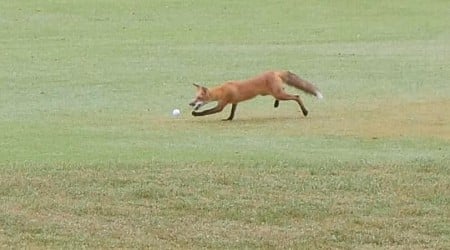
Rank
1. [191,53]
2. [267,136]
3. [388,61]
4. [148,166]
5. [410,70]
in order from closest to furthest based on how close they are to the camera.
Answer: [148,166], [267,136], [410,70], [388,61], [191,53]

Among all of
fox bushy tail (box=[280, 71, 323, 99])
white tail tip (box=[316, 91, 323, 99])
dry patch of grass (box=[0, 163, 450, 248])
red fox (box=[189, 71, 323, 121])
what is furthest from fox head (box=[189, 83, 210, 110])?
dry patch of grass (box=[0, 163, 450, 248])

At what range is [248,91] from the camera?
520 inches

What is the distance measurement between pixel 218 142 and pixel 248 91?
2.51m

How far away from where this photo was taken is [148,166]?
916 centimetres

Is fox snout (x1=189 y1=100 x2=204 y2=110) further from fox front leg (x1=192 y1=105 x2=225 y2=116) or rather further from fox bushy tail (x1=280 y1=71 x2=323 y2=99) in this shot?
fox bushy tail (x1=280 y1=71 x2=323 y2=99)

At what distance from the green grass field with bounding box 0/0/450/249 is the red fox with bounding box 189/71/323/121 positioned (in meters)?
0.19

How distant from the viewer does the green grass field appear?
7336 mm

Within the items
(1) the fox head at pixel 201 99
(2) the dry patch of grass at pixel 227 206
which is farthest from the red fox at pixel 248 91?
(2) the dry patch of grass at pixel 227 206

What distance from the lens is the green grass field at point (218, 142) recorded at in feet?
24.1

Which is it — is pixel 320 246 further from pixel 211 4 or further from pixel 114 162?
pixel 211 4

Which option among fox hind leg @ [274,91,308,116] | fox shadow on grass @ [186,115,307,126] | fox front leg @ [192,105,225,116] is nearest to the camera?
fox shadow on grass @ [186,115,307,126]

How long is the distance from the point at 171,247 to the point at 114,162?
8.34 feet

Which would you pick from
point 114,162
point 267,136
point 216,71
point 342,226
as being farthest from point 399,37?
point 342,226

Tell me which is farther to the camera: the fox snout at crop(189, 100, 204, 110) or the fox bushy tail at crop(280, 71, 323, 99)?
the fox bushy tail at crop(280, 71, 323, 99)
